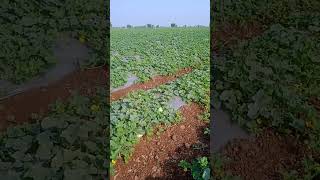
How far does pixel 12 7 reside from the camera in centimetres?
1138

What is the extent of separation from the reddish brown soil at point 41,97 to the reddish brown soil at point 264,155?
265cm

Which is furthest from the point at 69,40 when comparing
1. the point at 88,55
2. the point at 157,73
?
the point at 157,73

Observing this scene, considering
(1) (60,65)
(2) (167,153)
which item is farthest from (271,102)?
(1) (60,65)

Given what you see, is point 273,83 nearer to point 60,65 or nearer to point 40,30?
point 60,65

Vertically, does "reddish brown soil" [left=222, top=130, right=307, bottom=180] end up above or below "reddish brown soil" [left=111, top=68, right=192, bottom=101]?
below

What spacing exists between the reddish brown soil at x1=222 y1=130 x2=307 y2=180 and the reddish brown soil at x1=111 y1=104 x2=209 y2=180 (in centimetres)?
47

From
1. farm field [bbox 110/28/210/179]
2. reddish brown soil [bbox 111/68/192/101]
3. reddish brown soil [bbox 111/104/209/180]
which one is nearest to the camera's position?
reddish brown soil [bbox 111/104/209/180]

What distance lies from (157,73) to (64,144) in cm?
495

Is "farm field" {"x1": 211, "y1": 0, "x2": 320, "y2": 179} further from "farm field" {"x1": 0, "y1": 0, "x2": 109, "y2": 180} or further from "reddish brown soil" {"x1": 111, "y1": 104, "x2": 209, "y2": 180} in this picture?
"farm field" {"x1": 0, "y1": 0, "x2": 109, "y2": 180}

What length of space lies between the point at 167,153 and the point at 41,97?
89.8 inches

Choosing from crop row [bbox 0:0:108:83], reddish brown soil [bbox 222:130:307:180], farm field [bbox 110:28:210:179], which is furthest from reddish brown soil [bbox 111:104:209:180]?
crop row [bbox 0:0:108:83]

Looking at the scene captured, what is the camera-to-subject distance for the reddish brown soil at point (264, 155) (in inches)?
160

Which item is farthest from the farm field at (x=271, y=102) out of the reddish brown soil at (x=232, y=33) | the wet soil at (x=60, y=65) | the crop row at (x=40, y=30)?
the crop row at (x=40, y=30)

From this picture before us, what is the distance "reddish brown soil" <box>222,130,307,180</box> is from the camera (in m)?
4.07
